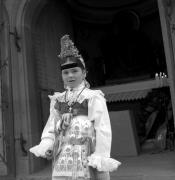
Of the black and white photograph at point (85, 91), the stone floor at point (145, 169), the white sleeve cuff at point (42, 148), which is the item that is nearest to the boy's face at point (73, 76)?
the black and white photograph at point (85, 91)

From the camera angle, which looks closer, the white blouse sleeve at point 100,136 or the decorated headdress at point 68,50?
the white blouse sleeve at point 100,136

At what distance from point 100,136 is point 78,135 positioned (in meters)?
0.19

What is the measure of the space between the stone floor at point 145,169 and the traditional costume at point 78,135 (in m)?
1.95

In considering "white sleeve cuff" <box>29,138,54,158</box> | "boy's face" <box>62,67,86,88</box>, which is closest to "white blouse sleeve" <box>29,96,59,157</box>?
"white sleeve cuff" <box>29,138,54,158</box>

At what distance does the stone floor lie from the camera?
4.31 meters

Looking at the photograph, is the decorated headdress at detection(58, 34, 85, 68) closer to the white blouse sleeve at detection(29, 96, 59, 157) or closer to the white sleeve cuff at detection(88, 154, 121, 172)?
the white blouse sleeve at detection(29, 96, 59, 157)

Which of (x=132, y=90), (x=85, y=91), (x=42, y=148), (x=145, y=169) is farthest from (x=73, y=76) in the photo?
(x=132, y=90)

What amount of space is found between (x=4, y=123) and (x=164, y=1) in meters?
3.10

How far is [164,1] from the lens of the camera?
4672 millimetres

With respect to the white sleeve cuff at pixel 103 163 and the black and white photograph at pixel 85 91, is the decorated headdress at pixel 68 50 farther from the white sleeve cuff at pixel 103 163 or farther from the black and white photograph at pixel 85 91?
the white sleeve cuff at pixel 103 163

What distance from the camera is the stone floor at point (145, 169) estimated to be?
4.31 meters

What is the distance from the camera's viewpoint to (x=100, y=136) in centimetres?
250

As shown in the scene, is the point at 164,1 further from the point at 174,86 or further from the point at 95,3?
the point at 95,3

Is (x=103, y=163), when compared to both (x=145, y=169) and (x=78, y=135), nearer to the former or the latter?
(x=78, y=135)
